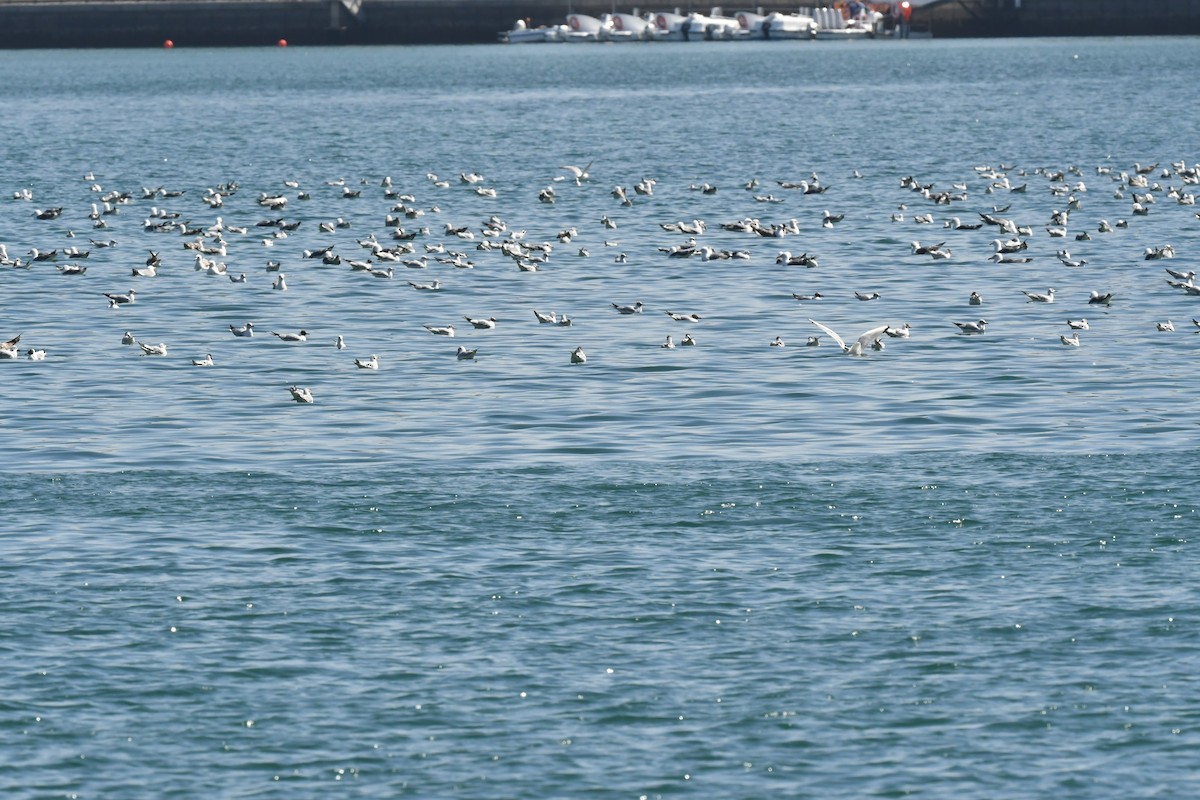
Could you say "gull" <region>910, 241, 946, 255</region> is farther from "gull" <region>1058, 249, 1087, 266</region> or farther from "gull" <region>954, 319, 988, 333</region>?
"gull" <region>954, 319, 988, 333</region>

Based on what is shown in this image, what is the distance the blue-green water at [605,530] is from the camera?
74.6ft

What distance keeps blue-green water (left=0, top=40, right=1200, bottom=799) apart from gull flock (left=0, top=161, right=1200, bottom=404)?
16.0 inches

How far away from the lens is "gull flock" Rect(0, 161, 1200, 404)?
48.0 meters

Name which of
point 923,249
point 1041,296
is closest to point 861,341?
point 1041,296

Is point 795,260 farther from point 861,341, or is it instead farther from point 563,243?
point 861,341

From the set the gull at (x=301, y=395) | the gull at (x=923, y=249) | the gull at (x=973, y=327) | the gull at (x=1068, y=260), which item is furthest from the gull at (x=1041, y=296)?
the gull at (x=301, y=395)

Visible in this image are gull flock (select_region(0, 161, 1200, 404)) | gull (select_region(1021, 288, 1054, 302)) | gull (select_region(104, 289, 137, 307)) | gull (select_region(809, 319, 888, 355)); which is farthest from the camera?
gull (select_region(104, 289, 137, 307))

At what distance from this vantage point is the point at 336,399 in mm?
40562

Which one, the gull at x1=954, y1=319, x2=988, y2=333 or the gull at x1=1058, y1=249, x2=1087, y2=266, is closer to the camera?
the gull at x1=954, y1=319, x2=988, y2=333

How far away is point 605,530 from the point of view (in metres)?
30.7

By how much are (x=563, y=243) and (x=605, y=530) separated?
111ft

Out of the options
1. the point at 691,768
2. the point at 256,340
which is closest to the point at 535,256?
the point at 256,340

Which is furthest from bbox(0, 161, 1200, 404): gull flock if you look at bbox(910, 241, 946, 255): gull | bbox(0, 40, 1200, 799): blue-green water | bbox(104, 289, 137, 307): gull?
bbox(0, 40, 1200, 799): blue-green water

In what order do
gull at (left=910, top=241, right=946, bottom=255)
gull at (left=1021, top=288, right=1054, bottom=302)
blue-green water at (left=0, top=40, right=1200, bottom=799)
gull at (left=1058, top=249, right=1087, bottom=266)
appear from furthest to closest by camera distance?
gull at (left=910, top=241, right=946, bottom=255) < gull at (left=1058, top=249, right=1087, bottom=266) < gull at (left=1021, top=288, right=1054, bottom=302) < blue-green water at (left=0, top=40, right=1200, bottom=799)
